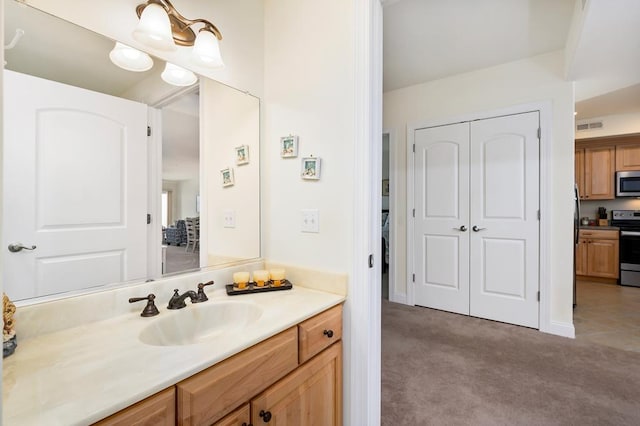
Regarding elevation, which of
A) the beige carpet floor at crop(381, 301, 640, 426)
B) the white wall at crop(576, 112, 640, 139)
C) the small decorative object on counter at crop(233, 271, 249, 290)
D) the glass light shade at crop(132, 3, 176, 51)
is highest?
the white wall at crop(576, 112, 640, 139)

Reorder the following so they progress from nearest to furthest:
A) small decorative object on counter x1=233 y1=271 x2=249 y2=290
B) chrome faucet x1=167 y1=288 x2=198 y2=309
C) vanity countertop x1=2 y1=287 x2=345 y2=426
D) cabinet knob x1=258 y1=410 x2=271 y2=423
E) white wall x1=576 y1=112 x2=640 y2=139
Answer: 1. vanity countertop x1=2 y1=287 x2=345 y2=426
2. cabinet knob x1=258 y1=410 x2=271 y2=423
3. chrome faucet x1=167 y1=288 x2=198 y2=309
4. small decorative object on counter x1=233 y1=271 x2=249 y2=290
5. white wall x1=576 y1=112 x2=640 y2=139

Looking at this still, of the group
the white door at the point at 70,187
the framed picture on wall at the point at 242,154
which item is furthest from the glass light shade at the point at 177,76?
the framed picture on wall at the point at 242,154

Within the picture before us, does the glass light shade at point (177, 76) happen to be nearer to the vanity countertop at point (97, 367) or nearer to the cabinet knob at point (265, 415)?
the vanity countertop at point (97, 367)

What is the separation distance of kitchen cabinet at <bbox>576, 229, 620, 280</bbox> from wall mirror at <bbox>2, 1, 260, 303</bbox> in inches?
211

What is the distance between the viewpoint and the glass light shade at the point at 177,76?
4.29 feet

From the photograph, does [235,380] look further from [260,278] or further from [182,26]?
[182,26]

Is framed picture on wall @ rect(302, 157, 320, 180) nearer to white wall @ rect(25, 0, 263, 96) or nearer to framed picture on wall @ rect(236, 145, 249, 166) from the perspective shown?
framed picture on wall @ rect(236, 145, 249, 166)

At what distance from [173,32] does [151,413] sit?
1398 mm

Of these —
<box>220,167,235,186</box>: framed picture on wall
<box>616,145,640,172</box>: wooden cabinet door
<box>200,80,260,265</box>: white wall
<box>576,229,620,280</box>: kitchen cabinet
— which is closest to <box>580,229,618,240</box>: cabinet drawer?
<box>576,229,620,280</box>: kitchen cabinet

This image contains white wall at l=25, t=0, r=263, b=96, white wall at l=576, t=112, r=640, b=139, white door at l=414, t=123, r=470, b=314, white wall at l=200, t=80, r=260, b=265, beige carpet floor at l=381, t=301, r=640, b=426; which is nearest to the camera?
white wall at l=25, t=0, r=263, b=96

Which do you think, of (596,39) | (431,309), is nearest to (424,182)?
(431,309)

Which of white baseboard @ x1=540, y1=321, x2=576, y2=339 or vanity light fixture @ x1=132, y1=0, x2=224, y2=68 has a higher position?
vanity light fixture @ x1=132, y1=0, x2=224, y2=68

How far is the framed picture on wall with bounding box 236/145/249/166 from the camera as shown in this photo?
5.35 ft

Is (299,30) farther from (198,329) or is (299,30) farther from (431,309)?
(431,309)
